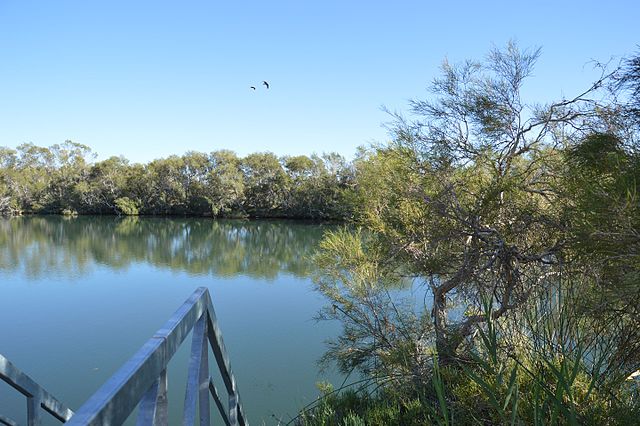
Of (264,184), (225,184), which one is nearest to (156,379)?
(264,184)

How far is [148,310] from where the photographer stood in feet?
36.9

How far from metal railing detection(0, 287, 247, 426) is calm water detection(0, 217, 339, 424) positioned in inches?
135

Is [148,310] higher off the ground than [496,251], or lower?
lower

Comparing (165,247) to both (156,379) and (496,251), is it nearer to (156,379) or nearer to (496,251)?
(496,251)

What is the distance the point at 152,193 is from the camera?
4256 cm

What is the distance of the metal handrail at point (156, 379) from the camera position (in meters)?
0.53

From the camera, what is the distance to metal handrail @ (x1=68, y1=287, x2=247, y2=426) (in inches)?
20.7

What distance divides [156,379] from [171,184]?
4270cm

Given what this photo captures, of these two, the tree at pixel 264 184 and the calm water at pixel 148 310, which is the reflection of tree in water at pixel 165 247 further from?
the tree at pixel 264 184

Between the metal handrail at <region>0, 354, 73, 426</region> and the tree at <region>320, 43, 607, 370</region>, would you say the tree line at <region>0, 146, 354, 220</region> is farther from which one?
the metal handrail at <region>0, 354, 73, 426</region>

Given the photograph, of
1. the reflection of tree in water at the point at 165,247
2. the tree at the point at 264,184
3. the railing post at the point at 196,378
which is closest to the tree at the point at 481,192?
the railing post at the point at 196,378

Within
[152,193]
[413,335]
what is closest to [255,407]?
[413,335]

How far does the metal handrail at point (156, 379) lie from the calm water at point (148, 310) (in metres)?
3.69

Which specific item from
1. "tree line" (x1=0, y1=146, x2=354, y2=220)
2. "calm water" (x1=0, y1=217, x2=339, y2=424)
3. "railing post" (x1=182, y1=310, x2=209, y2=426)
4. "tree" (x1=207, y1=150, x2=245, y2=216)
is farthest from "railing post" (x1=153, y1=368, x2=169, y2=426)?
"tree" (x1=207, y1=150, x2=245, y2=216)
